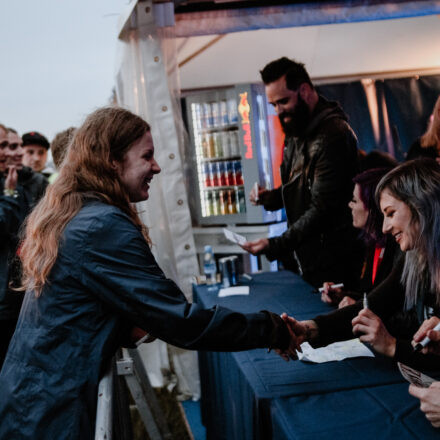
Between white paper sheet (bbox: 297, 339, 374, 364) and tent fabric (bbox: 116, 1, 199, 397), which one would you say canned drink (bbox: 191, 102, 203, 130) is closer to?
tent fabric (bbox: 116, 1, 199, 397)

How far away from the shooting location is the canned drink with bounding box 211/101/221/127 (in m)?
5.14

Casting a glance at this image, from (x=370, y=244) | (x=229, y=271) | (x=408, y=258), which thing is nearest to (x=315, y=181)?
(x=370, y=244)

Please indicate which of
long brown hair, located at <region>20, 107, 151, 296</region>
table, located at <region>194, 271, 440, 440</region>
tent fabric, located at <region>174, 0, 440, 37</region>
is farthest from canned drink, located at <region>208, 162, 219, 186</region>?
long brown hair, located at <region>20, 107, 151, 296</region>

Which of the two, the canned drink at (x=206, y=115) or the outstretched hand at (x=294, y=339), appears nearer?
the outstretched hand at (x=294, y=339)

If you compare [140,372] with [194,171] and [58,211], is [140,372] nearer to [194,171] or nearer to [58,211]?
[58,211]

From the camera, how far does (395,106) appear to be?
6.43 metres

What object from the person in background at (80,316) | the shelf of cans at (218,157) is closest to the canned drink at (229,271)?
the person in background at (80,316)

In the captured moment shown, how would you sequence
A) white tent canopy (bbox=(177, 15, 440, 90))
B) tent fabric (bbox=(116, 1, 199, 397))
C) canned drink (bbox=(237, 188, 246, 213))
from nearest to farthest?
tent fabric (bbox=(116, 1, 199, 397)) → canned drink (bbox=(237, 188, 246, 213)) → white tent canopy (bbox=(177, 15, 440, 90))

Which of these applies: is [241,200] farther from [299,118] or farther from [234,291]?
[234,291]

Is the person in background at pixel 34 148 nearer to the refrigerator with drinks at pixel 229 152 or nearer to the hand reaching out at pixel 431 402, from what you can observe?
the refrigerator with drinks at pixel 229 152

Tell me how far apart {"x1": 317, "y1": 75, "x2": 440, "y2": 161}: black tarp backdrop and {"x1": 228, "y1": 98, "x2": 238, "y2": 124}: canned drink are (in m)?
1.75

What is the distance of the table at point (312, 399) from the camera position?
1168 mm

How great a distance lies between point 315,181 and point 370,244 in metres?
0.64

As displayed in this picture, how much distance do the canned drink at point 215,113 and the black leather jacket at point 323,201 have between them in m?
2.02
